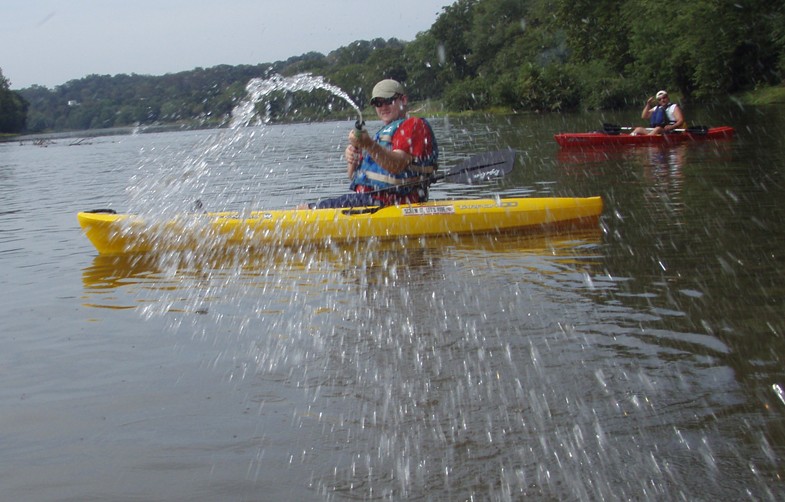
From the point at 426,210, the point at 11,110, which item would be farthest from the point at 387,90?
the point at 11,110

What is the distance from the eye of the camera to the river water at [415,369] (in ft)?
10.6

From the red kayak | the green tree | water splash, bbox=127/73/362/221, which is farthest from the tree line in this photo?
the green tree

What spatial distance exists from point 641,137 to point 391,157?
10925mm

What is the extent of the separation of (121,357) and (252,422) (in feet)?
5.20

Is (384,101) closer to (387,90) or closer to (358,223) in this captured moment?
(387,90)

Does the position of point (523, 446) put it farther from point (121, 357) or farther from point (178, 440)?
point (121, 357)

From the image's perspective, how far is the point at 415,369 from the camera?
4.43 meters

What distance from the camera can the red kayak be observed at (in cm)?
1700

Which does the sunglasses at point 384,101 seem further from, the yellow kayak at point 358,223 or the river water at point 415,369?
the river water at point 415,369

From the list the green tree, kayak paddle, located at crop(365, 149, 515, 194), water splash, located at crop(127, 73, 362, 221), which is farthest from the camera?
the green tree

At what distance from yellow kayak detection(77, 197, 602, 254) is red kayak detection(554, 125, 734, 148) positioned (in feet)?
29.7

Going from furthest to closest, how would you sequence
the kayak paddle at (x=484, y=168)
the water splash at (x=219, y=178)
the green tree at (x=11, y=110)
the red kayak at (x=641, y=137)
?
1. the green tree at (x=11, y=110)
2. the red kayak at (x=641, y=137)
3. the kayak paddle at (x=484, y=168)
4. the water splash at (x=219, y=178)

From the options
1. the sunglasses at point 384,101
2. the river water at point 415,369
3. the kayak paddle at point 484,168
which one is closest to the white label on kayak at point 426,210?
the river water at point 415,369

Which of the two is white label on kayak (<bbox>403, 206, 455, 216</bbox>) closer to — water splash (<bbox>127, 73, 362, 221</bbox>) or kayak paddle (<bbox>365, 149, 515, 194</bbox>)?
kayak paddle (<bbox>365, 149, 515, 194</bbox>)
